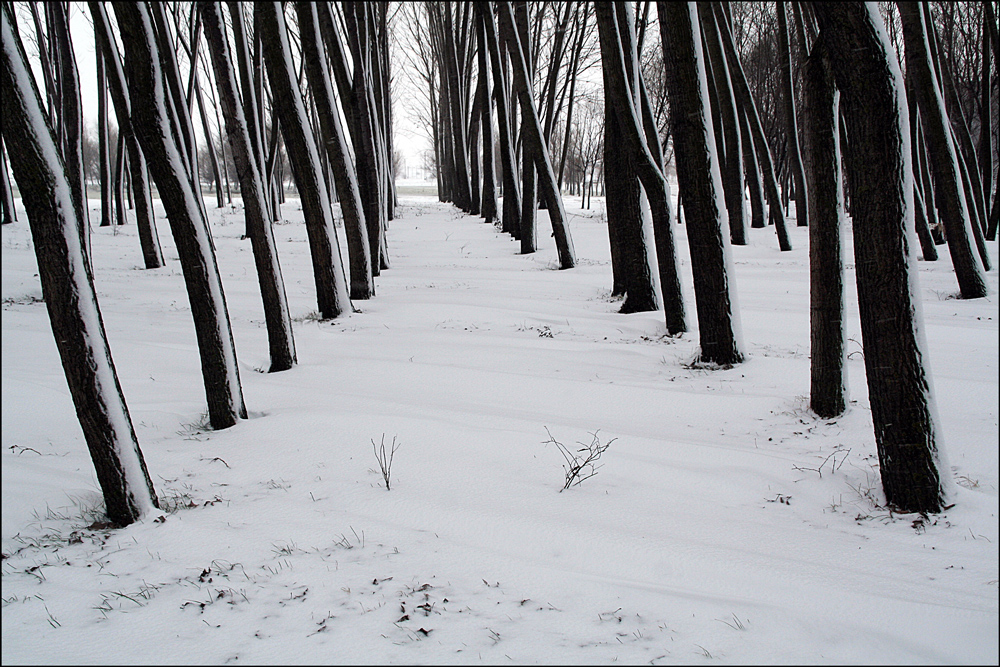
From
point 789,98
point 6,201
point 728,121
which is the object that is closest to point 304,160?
point 728,121

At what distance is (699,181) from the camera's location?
4.72m

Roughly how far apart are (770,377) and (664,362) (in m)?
0.83

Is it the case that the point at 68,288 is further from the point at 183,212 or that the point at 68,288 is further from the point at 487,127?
the point at 487,127

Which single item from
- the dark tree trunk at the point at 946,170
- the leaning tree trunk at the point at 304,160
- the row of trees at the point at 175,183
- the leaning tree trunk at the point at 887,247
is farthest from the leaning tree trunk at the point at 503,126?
the leaning tree trunk at the point at 887,247

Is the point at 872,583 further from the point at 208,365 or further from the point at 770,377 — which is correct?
the point at 208,365

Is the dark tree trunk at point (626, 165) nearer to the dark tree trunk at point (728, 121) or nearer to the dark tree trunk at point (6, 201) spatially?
the dark tree trunk at point (728, 121)

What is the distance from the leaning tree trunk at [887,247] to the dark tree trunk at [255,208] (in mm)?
4316

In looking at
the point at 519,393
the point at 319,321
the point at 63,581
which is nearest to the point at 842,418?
the point at 519,393

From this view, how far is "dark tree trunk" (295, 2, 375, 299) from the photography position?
7148 mm

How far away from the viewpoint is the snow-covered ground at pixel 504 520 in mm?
2066

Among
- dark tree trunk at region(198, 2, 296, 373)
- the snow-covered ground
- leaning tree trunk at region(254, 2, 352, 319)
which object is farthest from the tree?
leaning tree trunk at region(254, 2, 352, 319)

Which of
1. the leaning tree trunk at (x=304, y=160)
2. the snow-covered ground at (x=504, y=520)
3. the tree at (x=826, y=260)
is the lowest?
the snow-covered ground at (x=504, y=520)

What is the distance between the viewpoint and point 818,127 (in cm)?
347

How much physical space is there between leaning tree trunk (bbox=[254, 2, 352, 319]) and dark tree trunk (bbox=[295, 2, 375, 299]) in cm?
74
